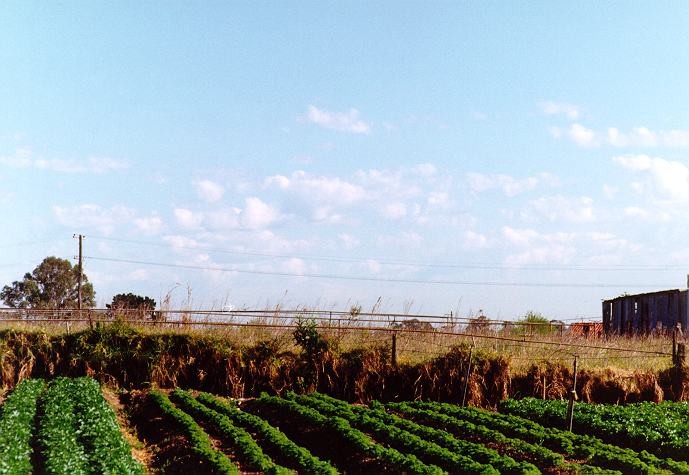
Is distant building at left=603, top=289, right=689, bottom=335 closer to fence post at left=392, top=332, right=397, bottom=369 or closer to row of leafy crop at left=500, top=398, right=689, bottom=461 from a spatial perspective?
row of leafy crop at left=500, top=398, right=689, bottom=461

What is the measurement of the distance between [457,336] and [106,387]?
11.3m

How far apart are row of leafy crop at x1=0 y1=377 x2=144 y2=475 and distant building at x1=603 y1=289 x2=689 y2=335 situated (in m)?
24.6

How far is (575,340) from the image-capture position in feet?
91.1

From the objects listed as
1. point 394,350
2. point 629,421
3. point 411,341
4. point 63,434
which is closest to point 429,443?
point 629,421

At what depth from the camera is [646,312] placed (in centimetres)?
3809

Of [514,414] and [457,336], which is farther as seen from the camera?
[457,336]

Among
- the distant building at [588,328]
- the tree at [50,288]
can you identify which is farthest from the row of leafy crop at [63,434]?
the tree at [50,288]

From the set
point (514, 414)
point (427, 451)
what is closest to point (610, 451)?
point (427, 451)

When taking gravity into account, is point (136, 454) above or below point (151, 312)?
below

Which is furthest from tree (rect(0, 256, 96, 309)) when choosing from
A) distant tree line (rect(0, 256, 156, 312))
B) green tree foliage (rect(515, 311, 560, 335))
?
green tree foliage (rect(515, 311, 560, 335))

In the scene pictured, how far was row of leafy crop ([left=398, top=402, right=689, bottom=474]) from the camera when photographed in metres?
14.2

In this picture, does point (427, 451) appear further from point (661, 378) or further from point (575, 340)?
point (575, 340)

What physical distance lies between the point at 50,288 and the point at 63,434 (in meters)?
49.4

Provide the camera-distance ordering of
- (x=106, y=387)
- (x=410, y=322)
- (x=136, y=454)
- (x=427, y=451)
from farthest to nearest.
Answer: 1. (x=410, y=322)
2. (x=106, y=387)
3. (x=136, y=454)
4. (x=427, y=451)
